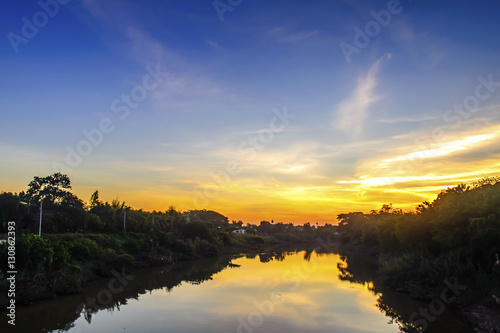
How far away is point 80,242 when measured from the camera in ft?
72.8

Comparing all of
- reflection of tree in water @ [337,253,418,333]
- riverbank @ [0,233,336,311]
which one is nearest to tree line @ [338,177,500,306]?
reflection of tree in water @ [337,253,418,333]

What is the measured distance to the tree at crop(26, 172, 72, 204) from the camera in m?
45.4

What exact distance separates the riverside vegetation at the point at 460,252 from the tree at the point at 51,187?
4112 centimetres

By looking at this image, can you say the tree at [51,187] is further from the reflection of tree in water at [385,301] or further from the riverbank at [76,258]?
the reflection of tree in water at [385,301]

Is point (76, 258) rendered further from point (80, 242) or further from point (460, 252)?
point (460, 252)

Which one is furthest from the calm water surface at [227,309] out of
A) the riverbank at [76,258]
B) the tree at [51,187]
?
the tree at [51,187]

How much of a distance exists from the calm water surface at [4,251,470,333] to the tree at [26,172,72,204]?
29131 millimetres

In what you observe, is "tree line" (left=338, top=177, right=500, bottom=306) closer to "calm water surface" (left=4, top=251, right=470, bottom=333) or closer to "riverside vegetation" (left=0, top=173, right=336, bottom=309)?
"calm water surface" (left=4, top=251, right=470, bottom=333)

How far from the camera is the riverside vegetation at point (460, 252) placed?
13.4 meters

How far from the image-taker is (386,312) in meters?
14.9

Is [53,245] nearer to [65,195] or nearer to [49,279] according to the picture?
[49,279]

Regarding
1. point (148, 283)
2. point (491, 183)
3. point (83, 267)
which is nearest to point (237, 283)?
point (148, 283)

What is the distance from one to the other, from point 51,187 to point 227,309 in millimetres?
40379

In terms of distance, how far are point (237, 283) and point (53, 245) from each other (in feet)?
34.9
